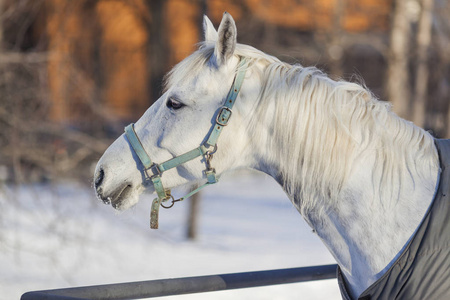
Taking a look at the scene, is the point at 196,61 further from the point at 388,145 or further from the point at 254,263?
the point at 254,263

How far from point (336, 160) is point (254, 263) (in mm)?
A: 4899

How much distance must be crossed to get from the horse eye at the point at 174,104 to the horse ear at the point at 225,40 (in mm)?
222

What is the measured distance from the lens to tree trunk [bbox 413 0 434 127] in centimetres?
805

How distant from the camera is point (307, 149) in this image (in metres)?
1.91

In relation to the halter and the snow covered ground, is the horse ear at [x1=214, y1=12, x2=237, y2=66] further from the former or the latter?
the snow covered ground

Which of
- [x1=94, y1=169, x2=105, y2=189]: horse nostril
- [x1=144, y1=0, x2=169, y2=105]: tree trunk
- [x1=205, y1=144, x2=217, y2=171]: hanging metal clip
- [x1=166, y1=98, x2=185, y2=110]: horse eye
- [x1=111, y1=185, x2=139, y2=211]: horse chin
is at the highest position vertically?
[x1=166, y1=98, x2=185, y2=110]: horse eye

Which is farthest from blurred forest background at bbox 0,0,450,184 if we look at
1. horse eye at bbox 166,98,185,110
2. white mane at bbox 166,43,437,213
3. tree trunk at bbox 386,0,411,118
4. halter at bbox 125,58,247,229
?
horse eye at bbox 166,98,185,110

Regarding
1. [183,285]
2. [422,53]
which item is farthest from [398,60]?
[183,285]

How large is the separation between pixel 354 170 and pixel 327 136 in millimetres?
156

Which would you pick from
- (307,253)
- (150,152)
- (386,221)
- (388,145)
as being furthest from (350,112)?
(307,253)

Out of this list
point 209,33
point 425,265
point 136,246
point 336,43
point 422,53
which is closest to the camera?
point 425,265

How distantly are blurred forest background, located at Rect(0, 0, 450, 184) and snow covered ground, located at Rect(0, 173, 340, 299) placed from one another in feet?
2.11

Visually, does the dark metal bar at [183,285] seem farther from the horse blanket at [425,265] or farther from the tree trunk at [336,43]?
the tree trunk at [336,43]

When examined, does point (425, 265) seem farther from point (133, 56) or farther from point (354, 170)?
point (133, 56)
